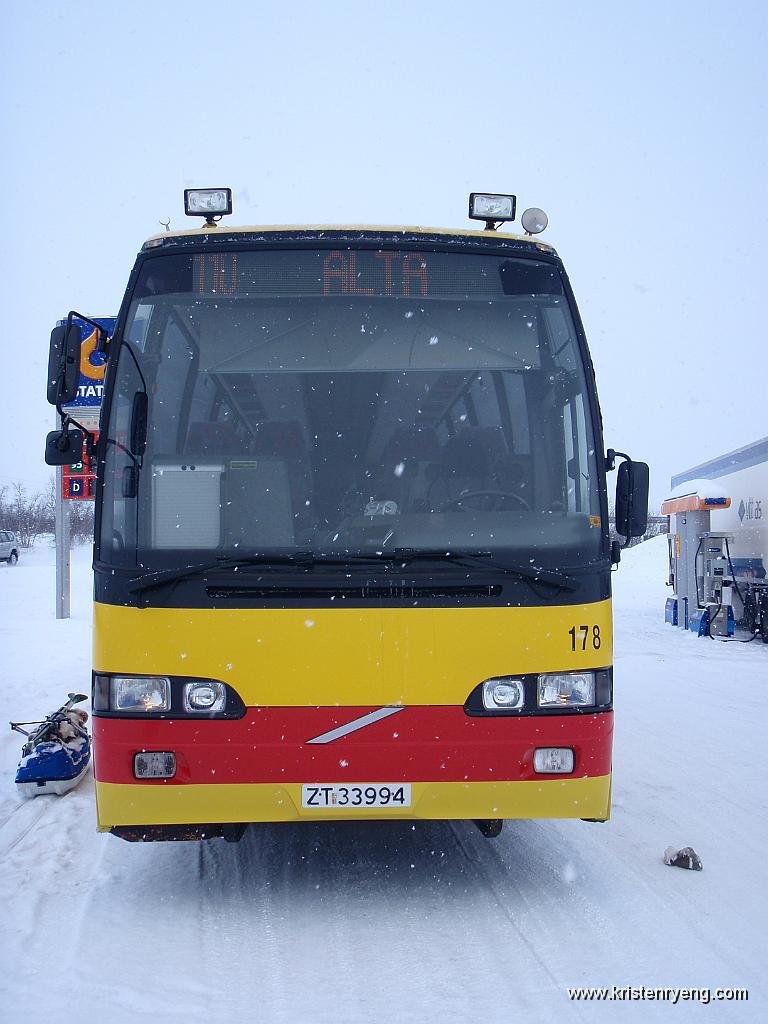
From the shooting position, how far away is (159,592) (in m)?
3.79

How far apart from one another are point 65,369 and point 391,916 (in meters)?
2.69

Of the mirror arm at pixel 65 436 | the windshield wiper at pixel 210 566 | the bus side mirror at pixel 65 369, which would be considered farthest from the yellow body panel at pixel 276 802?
the bus side mirror at pixel 65 369

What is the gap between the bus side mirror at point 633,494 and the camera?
440cm

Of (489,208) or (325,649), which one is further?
(489,208)

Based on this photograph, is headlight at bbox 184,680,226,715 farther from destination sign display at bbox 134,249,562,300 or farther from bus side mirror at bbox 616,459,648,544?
bus side mirror at bbox 616,459,648,544

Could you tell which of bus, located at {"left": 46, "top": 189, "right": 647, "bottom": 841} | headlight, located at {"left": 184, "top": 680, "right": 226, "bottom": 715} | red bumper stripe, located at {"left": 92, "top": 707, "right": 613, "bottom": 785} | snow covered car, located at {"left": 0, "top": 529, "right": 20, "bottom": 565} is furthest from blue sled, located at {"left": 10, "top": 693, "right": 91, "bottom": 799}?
snow covered car, located at {"left": 0, "top": 529, "right": 20, "bottom": 565}

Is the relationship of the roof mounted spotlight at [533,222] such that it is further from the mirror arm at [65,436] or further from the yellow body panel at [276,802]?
the yellow body panel at [276,802]

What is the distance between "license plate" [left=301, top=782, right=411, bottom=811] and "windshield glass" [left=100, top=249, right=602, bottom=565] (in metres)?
0.95

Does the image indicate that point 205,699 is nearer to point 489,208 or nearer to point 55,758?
point 55,758

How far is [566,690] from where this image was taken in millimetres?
3904

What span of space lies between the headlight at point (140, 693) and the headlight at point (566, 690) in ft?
5.00

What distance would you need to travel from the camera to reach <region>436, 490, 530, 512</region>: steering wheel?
4004mm

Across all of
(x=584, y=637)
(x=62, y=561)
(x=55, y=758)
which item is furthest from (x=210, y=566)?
(x=62, y=561)

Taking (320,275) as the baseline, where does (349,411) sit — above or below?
below
